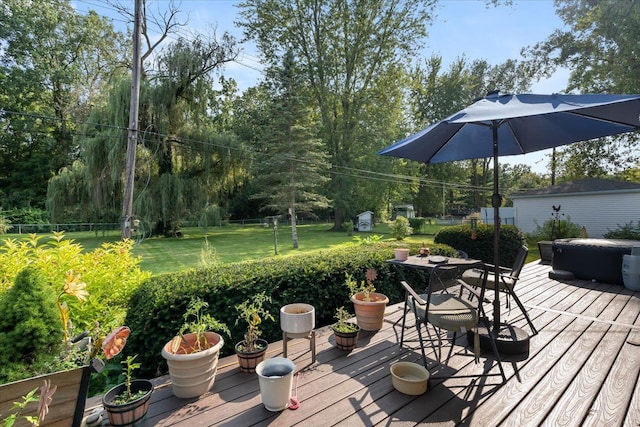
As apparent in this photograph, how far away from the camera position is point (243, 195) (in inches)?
1080

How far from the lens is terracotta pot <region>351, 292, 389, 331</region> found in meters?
2.86

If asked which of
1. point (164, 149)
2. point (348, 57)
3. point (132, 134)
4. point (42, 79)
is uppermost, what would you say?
point (348, 57)

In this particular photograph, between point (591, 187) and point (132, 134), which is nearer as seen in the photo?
point (132, 134)

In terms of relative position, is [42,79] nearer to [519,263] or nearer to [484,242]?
[484,242]

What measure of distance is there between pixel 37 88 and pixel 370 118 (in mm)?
21759

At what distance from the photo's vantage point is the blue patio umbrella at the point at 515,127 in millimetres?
1877

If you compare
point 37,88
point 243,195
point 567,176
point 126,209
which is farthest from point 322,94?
point 37,88

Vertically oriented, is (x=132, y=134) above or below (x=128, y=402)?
above

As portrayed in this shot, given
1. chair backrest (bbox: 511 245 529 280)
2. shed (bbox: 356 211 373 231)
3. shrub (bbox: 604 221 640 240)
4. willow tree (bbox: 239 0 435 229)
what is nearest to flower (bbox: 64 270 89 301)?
chair backrest (bbox: 511 245 529 280)

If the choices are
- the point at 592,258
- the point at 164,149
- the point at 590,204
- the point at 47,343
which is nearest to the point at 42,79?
the point at 164,149

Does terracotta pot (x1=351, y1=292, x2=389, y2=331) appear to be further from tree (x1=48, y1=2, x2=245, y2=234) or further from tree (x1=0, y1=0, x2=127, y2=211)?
tree (x1=0, y1=0, x2=127, y2=211)

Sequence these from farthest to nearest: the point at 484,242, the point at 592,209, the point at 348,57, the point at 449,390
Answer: the point at 348,57, the point at 592,209, the point at 484,242, the point at 449,390

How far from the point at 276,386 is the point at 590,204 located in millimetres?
16367

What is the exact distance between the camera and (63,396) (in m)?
1.32
